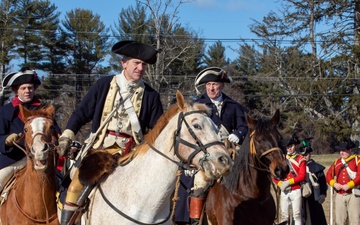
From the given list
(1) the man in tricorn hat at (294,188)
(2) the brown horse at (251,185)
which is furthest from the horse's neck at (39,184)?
(1) the man in tricorn hat at (294,188)

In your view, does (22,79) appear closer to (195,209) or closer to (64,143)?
(64,143)

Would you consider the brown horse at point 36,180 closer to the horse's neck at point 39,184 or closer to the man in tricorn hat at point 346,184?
the horse's neck at point 39,184

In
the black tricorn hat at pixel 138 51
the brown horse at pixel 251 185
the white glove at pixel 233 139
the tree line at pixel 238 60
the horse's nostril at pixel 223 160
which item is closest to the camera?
the horse's nostril at pixel 223 160

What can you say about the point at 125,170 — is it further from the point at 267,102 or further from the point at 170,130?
the point at 267,102

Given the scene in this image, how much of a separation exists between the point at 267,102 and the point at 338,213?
35.1m

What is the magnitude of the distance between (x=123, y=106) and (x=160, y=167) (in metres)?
1.29

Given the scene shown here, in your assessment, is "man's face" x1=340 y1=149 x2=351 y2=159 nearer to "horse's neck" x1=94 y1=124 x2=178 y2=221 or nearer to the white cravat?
the white cravat

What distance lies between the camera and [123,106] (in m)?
6.53

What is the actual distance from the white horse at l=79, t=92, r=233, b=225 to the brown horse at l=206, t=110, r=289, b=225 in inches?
112

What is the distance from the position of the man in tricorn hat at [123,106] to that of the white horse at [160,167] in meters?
0.66

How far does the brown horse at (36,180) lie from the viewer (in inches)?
265

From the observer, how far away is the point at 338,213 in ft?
46.9

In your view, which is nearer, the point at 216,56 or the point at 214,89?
the point at 214,89

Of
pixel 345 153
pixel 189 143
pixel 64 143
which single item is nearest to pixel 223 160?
pixel 189 143
